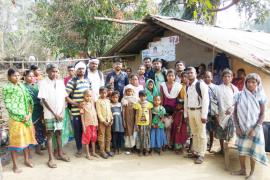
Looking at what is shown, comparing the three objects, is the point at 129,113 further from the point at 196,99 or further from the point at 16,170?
the point at 16,170

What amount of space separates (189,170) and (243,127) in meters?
1.18

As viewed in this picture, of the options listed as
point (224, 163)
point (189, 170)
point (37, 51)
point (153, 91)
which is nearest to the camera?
point (189, 170)

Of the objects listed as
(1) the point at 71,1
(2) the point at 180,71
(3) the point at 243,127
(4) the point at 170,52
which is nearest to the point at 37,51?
(1) the point at 71,1

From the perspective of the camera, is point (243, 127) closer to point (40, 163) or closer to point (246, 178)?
point (246, 178)

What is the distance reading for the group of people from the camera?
4906 millimetres

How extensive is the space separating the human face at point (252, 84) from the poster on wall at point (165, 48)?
3354 mm

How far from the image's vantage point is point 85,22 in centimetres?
1259

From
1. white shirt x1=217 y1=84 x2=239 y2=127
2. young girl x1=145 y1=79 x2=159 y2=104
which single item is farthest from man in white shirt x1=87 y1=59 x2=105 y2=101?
white shirt x1=217 y1=84 x2=239 y2=127

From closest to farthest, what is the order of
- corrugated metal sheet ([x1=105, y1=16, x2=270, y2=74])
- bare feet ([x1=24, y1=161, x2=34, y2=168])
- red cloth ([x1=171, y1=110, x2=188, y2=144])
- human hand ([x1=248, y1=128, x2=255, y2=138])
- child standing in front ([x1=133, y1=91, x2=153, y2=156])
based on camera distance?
human hand ([x1=248, y1=128, x2=255, y2=138]), bare feet ([x1=24, y1=161, x2=34, y2=168]), child standing in front ([x1=133, y1=91, x2=153, y2=156]), red cloth ([x1=171, y1=110, x2=188, y2=144]), corrugated metal sheet ([x1=105, y1=16, x2=270, y2=74])

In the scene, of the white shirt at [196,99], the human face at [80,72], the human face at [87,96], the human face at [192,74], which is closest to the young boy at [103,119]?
the human face at [87,96]

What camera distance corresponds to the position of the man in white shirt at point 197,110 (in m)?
5.29

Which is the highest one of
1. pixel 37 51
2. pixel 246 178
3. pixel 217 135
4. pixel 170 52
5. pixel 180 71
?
pixel 37 51

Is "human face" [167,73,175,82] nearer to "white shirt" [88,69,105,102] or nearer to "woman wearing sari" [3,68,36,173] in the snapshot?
"white shirt" [88,69,105,102]

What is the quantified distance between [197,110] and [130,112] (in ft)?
4.23
